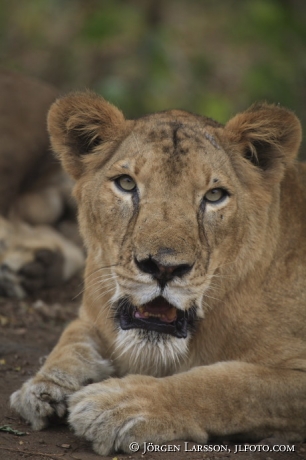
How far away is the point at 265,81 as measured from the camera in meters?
10.8

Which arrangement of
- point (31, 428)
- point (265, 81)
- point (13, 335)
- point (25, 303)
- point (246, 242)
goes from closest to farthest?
point (31, 428), point (246, 242), point (13, 335), point (25, 303), point (265, 81)

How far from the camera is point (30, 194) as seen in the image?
25.4ft

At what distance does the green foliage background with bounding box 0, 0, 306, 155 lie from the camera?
10.9 meters

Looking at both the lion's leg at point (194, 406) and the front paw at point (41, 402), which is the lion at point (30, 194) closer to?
the front paw at point (41, 402)

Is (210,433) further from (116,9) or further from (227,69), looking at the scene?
(227,69)

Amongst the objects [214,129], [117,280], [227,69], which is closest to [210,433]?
[117,280]


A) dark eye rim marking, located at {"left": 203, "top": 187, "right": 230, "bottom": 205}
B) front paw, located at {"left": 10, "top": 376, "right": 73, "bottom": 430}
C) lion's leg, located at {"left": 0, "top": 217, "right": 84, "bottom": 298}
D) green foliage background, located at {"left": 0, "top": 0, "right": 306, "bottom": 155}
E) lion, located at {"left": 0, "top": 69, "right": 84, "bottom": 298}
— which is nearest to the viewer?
front paw, located at {"left": 10, "top": 376, "right": 73, "bottom": 430}

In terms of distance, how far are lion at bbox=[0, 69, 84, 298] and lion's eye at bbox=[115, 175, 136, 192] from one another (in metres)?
2.76

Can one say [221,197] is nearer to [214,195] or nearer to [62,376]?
[214,195]

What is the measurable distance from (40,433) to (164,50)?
310 inches

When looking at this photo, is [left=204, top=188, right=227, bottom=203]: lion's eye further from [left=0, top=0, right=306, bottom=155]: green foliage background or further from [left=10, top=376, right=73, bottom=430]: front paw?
[left=0, top=0, right=306, bottom=155]: green foliage background

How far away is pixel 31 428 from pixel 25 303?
2.69 meters

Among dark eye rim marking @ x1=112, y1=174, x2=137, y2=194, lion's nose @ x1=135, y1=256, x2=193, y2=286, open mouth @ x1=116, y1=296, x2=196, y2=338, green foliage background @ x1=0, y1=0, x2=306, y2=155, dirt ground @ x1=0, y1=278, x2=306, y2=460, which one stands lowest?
dirt ground @ x1=0, y1=278, x2=306, y2=460

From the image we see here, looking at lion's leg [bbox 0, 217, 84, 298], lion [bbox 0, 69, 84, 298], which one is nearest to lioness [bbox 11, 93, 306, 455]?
lion's leg [bbox 0, 217, 84, 298]
